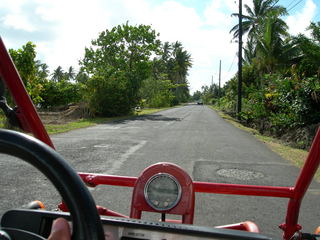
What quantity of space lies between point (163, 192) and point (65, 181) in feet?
4.19

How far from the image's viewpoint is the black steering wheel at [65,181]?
932 millimetres

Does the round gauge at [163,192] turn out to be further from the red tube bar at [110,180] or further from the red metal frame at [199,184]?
the red tube bar at [110,180]

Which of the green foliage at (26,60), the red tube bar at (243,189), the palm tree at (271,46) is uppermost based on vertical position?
the palm tree at (271,46)

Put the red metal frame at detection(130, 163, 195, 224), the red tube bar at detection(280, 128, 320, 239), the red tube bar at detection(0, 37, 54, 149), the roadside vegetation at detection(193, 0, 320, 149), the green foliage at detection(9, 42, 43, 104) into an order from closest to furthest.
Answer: the red tube bar at detection(0, 37, 54, 149)
the red tube bar at detection(280, 128, 320, 239)
the red metal frame at detection(130, 163, 195, 224)
the roadside vegetation at detection(193, 0, 320, 149)
the green foliage at detection(9, 42, 43, 104)

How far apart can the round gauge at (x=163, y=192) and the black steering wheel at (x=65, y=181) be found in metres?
1.21

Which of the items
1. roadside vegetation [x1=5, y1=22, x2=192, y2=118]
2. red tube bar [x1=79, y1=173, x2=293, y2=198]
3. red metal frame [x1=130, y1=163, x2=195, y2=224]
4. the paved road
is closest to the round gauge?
red metal frame [x1=130, y1=163, x2=195, y2=224]

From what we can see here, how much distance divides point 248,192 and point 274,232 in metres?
1.94

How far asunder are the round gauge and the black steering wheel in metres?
1.21

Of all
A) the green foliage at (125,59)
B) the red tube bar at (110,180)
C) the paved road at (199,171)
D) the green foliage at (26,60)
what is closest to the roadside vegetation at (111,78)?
the green foliage at (125,59)

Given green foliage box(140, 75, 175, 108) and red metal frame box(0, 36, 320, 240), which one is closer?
red metal frame box(0, 36, 320, 240)

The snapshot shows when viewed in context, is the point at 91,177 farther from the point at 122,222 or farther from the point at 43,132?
the point at 122,222

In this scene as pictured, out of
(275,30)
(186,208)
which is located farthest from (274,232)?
(275,30)

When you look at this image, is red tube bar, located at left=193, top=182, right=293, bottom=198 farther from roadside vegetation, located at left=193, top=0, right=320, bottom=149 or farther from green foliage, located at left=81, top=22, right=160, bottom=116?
green foliage, located at left=81, top=22, right=160, bottom=116

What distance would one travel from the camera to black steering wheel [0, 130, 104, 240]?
3.06 ft
